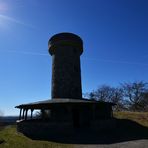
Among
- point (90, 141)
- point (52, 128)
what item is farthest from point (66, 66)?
point (90, 141)

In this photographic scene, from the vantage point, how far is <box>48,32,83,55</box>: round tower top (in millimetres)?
30778

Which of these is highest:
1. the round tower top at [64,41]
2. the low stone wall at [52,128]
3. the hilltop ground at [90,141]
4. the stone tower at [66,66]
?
the round tower top at [64,41]

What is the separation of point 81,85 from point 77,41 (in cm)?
691

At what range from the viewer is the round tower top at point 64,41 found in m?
30.8

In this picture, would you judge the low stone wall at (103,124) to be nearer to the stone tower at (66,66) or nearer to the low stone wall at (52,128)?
the low stone wall at (52,128)

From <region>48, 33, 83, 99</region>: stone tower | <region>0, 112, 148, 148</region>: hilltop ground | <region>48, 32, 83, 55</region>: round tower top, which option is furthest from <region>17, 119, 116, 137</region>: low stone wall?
<region>48, 32, 83, 55</region>: round tower top

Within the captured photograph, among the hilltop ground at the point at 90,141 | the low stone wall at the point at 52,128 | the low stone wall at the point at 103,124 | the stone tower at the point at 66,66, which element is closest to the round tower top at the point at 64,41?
the stone tower at the point at 66,66

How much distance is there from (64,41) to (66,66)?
12.9ft

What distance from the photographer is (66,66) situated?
29.7 m

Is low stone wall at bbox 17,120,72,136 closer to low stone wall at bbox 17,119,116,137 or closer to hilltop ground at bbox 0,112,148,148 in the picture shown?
low stone wall at bbox 17,119,116,137

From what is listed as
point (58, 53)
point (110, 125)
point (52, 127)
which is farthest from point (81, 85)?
point (52, 127)

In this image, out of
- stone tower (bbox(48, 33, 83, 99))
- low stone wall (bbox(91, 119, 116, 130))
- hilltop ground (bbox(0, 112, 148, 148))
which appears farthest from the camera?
stone tower (bbox(48, 33, 83, 99))

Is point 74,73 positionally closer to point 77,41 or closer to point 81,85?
point 81,85

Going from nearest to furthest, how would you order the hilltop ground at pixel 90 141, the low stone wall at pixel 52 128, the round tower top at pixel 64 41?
the hilltop ground at pixel 90 141 < the low stone wall at pixel 52 128 < the round tower top at pixel 64 41
